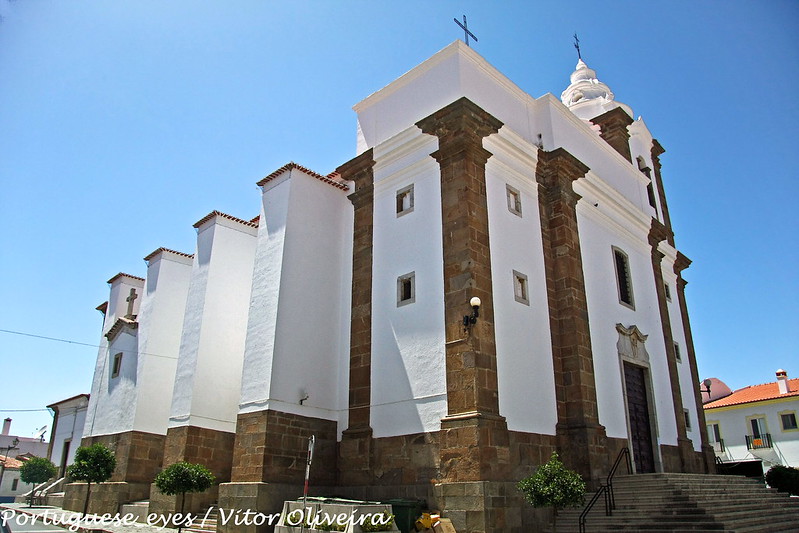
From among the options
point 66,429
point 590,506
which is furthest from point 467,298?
point 66,429

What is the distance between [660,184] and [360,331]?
51.1ft

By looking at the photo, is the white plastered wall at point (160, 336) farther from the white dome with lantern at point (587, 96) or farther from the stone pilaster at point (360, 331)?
the white dome with lantern at point (587, 96)

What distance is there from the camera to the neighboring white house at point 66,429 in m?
27.4

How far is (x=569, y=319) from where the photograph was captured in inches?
584

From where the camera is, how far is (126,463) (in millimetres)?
18531

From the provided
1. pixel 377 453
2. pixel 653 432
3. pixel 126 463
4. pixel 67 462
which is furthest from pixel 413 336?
pixel 67 462

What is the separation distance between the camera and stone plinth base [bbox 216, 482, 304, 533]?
12.8m

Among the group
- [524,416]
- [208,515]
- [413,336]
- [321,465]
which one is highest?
[413,336]

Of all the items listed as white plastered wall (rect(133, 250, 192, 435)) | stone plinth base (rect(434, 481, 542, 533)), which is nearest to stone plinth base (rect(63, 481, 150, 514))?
white plastered wall (rect(133, 250, 192, 435))

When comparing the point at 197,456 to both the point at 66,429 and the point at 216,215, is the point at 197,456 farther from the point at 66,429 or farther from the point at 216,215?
the point at 66,429

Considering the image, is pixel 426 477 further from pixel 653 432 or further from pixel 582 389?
pixel 653 432

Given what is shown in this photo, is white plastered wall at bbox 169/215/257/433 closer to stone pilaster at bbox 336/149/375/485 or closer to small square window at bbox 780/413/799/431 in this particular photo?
stone pilaster at bbox 336/149/375/485

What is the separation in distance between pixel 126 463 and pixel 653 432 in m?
15.6

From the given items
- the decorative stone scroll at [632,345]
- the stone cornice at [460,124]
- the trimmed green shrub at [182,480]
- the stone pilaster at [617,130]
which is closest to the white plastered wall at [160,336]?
the trimmed green shrub at [182,480]
